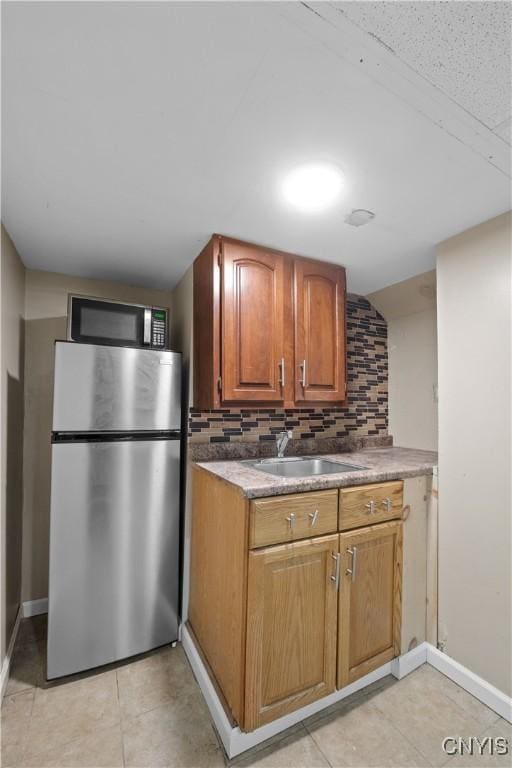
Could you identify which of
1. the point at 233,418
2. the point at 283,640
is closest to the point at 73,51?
the point at 233,418

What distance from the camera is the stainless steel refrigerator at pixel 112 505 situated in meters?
1.65

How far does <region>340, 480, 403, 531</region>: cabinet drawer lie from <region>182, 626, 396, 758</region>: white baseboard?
0.73 metres

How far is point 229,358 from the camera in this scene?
1.76m

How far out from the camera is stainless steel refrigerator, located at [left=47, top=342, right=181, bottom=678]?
1653 millimetres

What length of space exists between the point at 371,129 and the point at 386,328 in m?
1.93

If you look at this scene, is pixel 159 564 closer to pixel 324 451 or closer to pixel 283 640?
pixel 283 640

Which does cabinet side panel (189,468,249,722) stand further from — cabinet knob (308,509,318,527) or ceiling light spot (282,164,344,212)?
ceiling light spot (282,164,344,212)

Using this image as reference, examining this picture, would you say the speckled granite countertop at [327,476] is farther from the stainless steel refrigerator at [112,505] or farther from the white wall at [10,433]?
the white wall at [10,433]

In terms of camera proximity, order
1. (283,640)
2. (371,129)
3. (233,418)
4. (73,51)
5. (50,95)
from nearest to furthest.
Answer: (73,51) → (50,95) → (371,129) → (283,640) → (233,418)

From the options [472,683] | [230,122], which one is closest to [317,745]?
[472,683]

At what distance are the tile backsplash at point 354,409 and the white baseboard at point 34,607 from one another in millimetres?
1635

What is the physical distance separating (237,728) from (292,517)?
801 mm

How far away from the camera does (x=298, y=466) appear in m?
2.13

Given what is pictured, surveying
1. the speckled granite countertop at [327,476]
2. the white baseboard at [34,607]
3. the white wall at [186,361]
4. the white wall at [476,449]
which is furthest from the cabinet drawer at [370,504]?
the white baseboard at [34,607]
